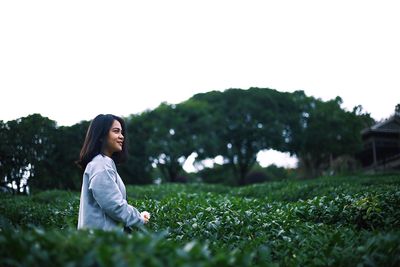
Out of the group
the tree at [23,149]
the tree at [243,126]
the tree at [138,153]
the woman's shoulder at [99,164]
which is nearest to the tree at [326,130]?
the tree at [243,126]

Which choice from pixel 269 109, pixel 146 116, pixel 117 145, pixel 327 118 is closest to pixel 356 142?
pixel 327 118

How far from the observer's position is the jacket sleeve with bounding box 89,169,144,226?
3043mm

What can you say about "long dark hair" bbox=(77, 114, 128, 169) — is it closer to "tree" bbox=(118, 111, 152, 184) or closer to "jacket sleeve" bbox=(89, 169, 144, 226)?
"jacket sleeve" bbox=(89, 169, 144, 226)

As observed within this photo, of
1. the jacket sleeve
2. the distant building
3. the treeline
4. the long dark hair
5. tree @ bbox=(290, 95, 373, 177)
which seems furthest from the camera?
the treeline

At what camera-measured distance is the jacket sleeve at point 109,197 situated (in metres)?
3.04

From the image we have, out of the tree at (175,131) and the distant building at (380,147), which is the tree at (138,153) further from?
the distant building at (380,147)

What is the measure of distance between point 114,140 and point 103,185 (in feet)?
1.99

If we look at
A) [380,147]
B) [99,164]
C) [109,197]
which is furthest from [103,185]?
[380,147]

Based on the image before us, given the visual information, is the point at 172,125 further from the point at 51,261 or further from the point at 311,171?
the point at 51,261

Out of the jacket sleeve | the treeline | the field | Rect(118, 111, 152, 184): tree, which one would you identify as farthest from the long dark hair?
the treeline

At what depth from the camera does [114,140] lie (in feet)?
11.5

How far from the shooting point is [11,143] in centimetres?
1203

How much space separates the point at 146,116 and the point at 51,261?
3436 centimetres

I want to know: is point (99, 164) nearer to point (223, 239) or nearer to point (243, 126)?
point (223, 239)
